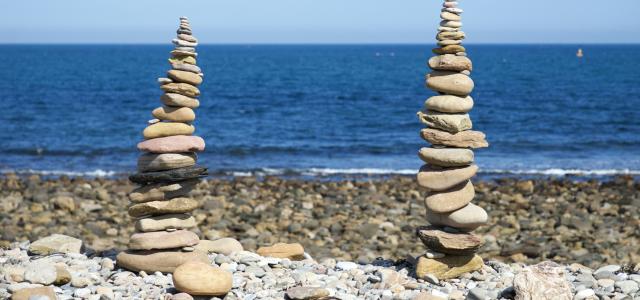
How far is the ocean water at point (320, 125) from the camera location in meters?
27.7

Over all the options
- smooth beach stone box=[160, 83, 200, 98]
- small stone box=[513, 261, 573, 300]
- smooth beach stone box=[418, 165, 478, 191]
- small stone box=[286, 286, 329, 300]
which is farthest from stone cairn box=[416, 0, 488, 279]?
smooth beach stone box=[160, 83, 200, 98]

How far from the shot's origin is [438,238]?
9.65 meters

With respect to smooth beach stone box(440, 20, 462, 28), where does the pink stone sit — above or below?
below

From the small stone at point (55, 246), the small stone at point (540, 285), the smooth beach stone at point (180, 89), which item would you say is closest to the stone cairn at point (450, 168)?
the small stone at point (540, 285)

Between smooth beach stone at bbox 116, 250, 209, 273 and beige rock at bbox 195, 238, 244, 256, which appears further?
beige rock at bbox 195, 238, 244, 256

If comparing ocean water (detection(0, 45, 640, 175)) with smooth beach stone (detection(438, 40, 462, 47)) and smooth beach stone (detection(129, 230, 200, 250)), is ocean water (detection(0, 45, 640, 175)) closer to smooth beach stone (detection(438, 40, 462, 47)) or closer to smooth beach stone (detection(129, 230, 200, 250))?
smooth beach stone (detection(438, 40, 462, 47))

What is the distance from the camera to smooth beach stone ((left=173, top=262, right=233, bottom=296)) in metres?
8.72

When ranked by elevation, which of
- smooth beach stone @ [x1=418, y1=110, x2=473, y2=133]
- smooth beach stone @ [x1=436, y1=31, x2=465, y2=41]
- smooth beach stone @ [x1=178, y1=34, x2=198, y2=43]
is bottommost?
smooth beach stone @ [x1=418, y1=110, x2=473, y2=133]

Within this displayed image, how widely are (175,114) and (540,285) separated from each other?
4.53 m

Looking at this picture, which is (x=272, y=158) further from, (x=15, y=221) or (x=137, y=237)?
(x=137, y=237)

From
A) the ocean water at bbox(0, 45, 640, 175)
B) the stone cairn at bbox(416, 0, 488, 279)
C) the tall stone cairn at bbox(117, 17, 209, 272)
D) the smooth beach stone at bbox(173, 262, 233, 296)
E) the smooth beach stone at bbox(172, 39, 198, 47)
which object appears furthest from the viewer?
the ocean water at bbox(0, 45, 640, 175)

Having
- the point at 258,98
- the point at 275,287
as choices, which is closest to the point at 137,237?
the point at 275,287

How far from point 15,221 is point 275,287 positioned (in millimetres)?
8742

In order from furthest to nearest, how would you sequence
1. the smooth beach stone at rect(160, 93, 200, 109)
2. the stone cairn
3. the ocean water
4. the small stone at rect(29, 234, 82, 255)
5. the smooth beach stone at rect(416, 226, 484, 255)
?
the ocean water → the small stone at rect(29, 234, 82, 255) → the smooth beach stone at rect(160, 93, 200, 109) → the stone cairn → the smooth beach stone at rect(416, 226, 484, 255)
